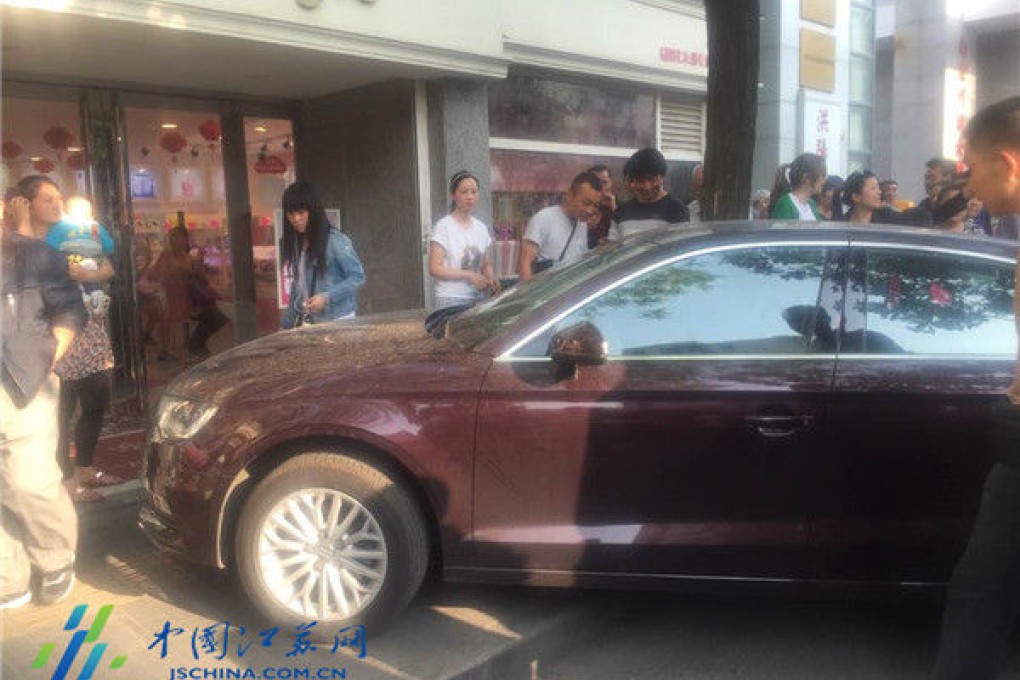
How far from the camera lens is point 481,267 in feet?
19.4

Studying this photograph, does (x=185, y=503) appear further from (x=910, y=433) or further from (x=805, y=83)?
(x=805, y=83)

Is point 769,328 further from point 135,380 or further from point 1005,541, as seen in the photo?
point 135,380

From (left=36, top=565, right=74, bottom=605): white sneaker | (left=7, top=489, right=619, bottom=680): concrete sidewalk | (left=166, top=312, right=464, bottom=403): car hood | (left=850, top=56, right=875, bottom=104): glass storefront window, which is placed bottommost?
(left=7, top=489, right=619, bottom=680): concrete sidewalk

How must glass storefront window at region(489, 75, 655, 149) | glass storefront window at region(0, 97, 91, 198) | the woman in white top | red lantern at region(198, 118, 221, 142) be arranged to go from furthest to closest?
glass storefront window at region(489, 75, 655, 149)
red lantern at region(198, 118, 221, 142)
glass storefront window at region(0, 97, 91, 198)
the woman in white top

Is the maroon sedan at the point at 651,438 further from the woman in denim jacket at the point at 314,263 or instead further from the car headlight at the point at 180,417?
the woman in denim jacket at the point at 314,263

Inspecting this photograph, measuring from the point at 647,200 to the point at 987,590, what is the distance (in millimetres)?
3623

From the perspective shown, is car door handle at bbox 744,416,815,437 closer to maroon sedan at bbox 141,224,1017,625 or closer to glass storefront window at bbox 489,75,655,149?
maroon sedan at bbox 141,224,1017,625

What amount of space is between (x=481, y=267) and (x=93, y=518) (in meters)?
2.80

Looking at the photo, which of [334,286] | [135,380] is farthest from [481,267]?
[135,380]

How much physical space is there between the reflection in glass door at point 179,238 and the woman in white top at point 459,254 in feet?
9.61

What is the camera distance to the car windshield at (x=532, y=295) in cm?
346

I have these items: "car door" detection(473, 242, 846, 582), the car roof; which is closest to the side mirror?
"car door" detection(473, 242, 846, 582)

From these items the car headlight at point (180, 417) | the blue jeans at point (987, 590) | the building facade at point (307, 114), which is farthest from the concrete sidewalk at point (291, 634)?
the building facade at point (307, 114)

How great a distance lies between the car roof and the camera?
3.31 meters
